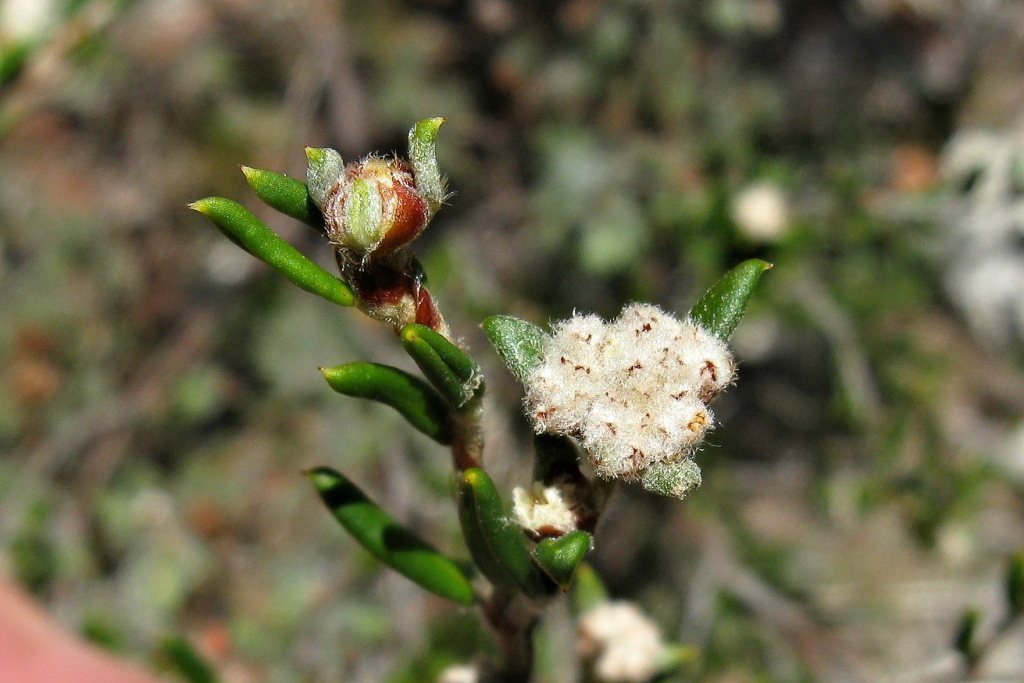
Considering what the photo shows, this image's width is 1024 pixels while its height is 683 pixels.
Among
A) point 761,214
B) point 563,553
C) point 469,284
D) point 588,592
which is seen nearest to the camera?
point 563,553

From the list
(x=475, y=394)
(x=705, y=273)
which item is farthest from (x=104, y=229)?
(x=475, y=394)

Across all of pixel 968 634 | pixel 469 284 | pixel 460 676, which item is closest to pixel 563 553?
pixel 460 676

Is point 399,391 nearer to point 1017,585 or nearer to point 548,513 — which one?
point 548,513

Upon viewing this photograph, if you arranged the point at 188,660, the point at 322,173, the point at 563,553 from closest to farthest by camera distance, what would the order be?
1. the point at 563,553
2. the point at 322,173
3. the point at 188,660

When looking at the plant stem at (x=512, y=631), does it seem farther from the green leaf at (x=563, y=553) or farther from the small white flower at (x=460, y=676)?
the green leaf at (x=563, y=553)

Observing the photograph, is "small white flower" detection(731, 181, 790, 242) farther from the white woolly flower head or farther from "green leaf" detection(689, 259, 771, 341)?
the white woolly flower head

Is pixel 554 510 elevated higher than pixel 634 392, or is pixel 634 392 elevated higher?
pixel 634 392
